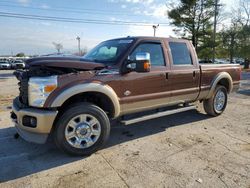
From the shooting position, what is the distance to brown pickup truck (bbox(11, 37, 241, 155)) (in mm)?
3576

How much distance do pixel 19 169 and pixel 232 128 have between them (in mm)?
4303

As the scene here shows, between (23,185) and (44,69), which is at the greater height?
(44,69)

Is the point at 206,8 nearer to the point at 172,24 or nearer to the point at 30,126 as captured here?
the point at 172,24

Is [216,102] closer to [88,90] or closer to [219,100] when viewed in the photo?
[219,100]

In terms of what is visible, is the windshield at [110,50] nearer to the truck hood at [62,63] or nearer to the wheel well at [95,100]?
the truck hood at [62,63]

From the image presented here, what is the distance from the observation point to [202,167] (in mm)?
3520

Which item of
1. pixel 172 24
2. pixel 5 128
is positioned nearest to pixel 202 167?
pixel 5 128

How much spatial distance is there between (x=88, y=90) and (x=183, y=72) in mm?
2330

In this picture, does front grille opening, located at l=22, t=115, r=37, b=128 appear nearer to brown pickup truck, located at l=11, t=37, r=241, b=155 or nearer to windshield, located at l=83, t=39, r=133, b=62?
brown pickup truck, located at l=11, t=37, r=241, b=155

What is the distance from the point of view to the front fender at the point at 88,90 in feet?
11.7

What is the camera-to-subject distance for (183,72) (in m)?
5.17

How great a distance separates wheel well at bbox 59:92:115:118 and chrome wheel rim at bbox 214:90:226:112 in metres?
→ 3.23

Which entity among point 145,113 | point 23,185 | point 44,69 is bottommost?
point 23,185

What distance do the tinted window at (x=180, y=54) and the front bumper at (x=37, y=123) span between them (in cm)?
281
